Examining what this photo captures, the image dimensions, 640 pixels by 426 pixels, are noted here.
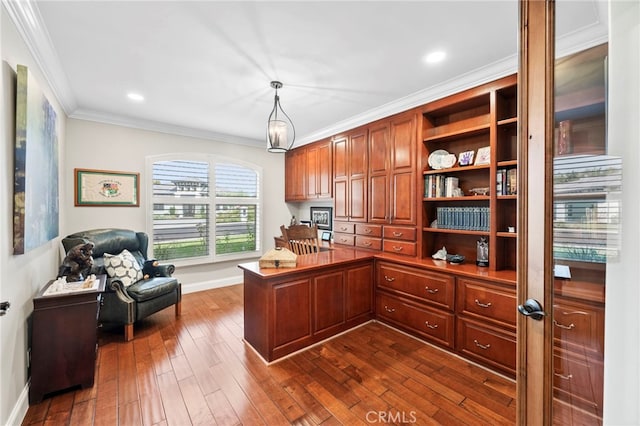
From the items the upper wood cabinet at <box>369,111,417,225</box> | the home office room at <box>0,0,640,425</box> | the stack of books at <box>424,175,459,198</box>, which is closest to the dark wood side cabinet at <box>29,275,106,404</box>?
the home office room at <box>0,0,640,425</box>

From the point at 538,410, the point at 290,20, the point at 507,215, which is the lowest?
the point at 538,410

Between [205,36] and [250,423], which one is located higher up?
[205,36]

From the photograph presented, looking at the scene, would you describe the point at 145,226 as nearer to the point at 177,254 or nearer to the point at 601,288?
the point at 177,254

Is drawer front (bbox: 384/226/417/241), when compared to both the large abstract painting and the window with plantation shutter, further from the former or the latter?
the large abstract painting

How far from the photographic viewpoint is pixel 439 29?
1883mm

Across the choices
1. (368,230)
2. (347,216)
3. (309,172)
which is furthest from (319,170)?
(368,230)

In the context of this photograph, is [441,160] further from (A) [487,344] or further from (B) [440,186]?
(A) [487,344]

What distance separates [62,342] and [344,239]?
307 cm

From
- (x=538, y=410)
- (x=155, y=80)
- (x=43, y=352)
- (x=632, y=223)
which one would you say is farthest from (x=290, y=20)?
(x=43, y=352)

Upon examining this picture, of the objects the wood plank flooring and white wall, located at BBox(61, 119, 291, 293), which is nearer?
the wood plank flooring

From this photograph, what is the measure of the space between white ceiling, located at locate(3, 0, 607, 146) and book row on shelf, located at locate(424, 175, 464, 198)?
887 mm

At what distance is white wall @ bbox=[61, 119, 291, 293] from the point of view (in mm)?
3385

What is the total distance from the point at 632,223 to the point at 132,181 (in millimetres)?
4695

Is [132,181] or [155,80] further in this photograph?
[132,181]
